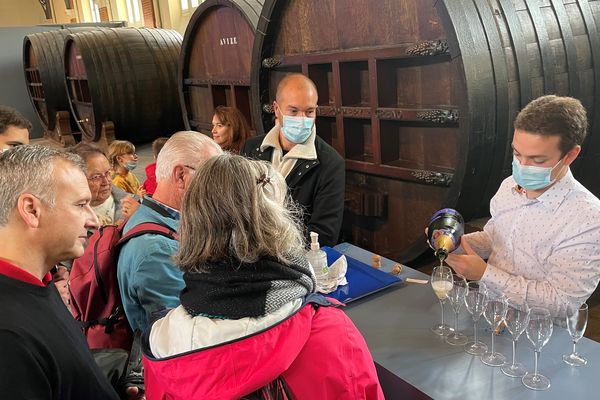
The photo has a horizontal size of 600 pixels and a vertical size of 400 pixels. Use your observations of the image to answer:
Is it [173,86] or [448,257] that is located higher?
[173,86]

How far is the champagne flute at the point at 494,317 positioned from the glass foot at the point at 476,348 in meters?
0.02

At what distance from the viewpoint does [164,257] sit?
63.4 inches

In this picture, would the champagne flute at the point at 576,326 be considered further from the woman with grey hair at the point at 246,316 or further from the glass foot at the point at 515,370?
the woman with grey hair at the point at 246,316

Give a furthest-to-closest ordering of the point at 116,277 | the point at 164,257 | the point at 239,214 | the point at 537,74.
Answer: the point at 537,74 < the point at 116,277 < the point at 164,257 < the point at 239,214

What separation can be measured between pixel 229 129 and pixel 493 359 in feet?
8.42

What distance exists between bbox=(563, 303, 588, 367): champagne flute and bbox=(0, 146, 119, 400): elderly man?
1.28 m

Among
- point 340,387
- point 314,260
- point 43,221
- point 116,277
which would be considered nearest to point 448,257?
point 314,260

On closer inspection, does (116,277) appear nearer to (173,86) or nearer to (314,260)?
(314,260)

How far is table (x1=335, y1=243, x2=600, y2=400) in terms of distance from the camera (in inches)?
53.7

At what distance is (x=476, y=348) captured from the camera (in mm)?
1563

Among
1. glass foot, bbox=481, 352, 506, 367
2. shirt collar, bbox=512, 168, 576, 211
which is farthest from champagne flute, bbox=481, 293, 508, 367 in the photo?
shirt collar, bbox=512, 168, 576, 211

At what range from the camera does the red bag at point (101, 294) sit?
5.70 feet

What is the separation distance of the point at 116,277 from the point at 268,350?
937 mm

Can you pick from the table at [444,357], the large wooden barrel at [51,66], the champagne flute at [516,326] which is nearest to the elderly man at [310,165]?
the table at [444,357]
